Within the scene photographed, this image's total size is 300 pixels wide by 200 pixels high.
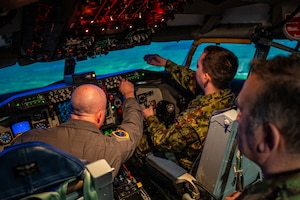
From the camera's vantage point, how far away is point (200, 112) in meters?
1.99

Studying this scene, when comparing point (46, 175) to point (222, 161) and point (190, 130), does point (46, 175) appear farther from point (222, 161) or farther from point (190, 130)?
point (190, 130)

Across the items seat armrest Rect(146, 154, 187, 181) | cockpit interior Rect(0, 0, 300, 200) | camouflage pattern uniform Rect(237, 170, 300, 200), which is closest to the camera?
A: camouflage pattern uniform Rect(237, 170, 300, 200)

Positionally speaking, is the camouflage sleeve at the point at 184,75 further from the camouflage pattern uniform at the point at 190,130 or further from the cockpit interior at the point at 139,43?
the camouflage pattern uniform at the point at 190,130

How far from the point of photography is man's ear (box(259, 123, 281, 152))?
31.2 inches

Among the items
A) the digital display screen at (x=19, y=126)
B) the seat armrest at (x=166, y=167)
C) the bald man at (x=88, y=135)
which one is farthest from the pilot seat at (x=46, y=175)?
the digital display screen at (x=19, y=126)

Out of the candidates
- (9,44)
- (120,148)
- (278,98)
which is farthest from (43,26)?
(278,98)

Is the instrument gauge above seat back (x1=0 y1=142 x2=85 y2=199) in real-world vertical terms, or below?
below

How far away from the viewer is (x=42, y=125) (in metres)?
2.55

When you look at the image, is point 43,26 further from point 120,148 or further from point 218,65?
point 218,65

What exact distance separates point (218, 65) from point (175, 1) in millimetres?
602

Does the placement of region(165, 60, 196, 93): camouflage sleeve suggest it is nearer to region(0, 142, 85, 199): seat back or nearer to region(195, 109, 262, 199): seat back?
region(195, 109, 262, 199): seat back

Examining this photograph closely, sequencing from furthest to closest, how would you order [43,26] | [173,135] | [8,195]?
[173,135] → [43,26] → [8,195]

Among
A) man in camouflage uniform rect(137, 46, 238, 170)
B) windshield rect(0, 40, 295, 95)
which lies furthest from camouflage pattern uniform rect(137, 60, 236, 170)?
windshield rect(0, 40, 295, 95)

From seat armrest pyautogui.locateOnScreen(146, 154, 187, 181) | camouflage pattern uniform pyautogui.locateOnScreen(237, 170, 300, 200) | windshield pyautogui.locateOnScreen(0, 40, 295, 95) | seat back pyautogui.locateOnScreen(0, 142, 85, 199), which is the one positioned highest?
seat back pyautogui.locateOnScreen(0, 142, 85, 199)
